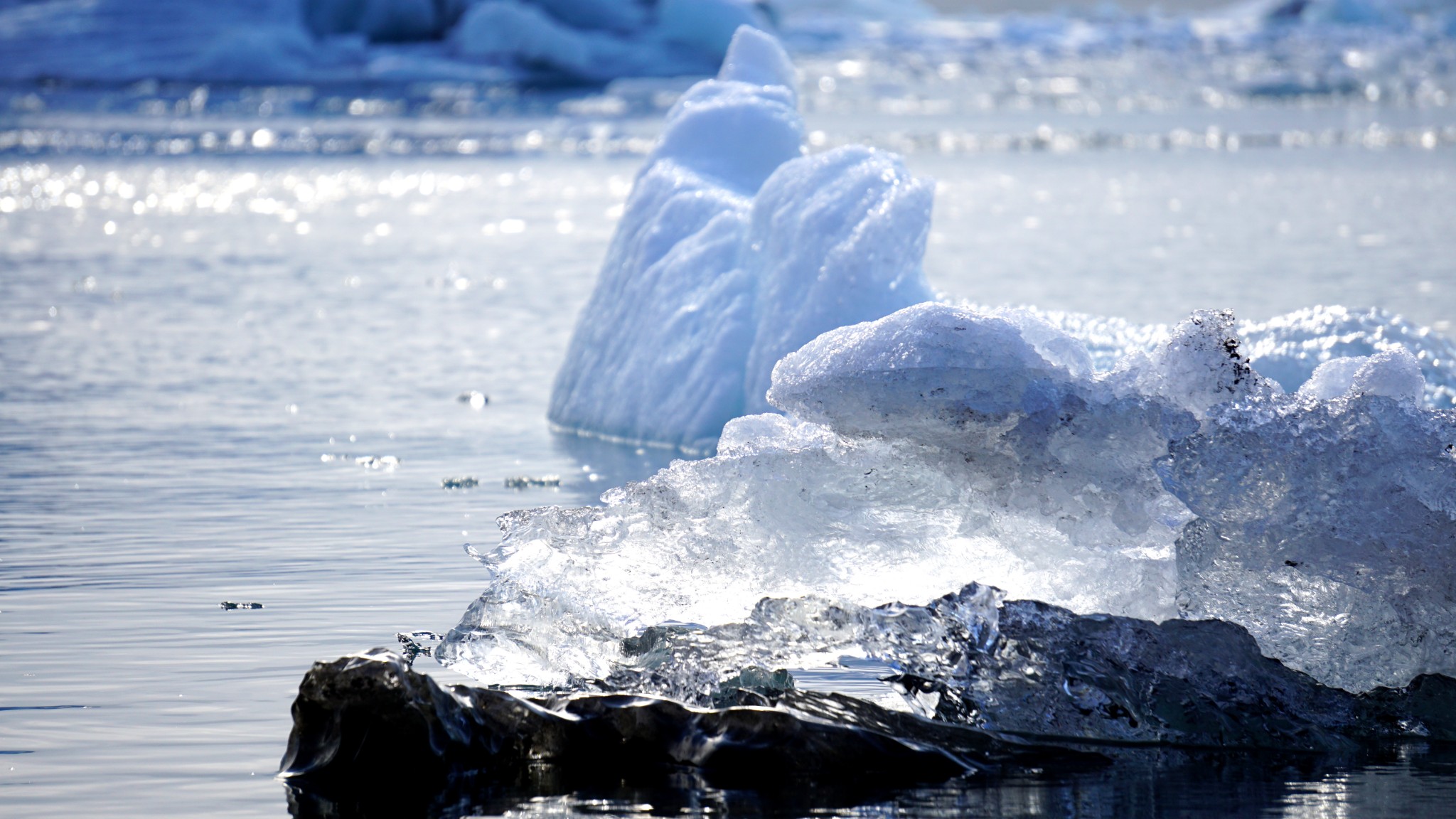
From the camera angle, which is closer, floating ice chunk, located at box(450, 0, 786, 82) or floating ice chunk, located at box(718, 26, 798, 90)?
floating ice chunk, located at box(718, 26, 798, 90)

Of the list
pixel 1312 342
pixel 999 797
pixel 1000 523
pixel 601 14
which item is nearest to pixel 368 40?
pixel 601 14

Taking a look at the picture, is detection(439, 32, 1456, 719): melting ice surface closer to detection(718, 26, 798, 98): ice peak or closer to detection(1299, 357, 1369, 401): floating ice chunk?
detection(1299, 357, 1369, 401): floating ice chunk

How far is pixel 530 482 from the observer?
7.84m

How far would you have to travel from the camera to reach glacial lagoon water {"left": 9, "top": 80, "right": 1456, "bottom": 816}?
411 centimetres

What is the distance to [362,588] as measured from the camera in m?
5.77

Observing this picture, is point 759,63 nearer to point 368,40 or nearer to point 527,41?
point 527,41

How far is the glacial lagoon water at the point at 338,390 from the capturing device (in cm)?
411

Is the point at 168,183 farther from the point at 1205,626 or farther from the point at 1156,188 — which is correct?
the point at 1205,626

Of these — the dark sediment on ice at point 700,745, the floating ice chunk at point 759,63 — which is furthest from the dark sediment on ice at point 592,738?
the floating ice chunk at point 759,63

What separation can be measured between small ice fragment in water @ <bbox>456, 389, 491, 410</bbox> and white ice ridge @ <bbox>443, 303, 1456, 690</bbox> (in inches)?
209

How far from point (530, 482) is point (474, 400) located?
2.55 meters

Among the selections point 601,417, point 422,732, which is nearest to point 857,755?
point 422,732

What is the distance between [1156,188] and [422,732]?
80.3 feet

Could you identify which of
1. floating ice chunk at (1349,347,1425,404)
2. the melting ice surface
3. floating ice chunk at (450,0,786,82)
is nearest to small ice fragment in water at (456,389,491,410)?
the melting ice surface
